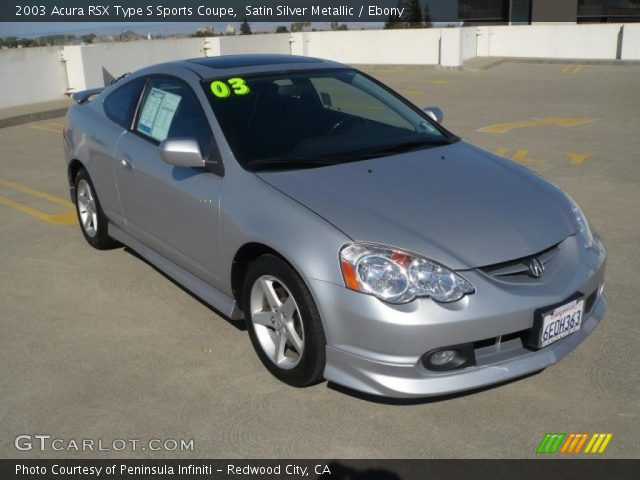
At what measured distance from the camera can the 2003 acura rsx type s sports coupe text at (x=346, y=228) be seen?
304cm

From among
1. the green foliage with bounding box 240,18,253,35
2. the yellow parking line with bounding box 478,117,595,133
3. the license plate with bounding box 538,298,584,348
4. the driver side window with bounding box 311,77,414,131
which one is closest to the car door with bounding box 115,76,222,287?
the driver side window with bounding box 311,77,414,131

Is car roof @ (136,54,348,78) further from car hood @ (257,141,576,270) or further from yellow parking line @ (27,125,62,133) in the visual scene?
yellow parking line @ (27,125,62,133)

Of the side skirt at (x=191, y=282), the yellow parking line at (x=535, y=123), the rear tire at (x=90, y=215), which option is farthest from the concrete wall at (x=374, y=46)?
Answer: the side skirt at (x=191, y=282)

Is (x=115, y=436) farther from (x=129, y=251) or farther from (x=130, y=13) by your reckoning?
(x=130, y=13)

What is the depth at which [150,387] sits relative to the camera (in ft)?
11.8

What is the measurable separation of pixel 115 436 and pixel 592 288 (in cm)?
242

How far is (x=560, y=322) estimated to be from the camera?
10.6 ft

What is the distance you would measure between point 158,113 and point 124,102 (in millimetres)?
629

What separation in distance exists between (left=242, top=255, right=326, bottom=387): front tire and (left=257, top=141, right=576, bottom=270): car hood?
361mm

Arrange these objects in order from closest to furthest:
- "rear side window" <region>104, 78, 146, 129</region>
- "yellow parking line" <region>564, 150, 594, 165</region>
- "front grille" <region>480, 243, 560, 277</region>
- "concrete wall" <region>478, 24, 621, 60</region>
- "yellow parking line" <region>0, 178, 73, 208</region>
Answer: "front grille" <region>480, 243, 560, 277</region> → "rear side window" <region>104, 78, 146, 129</region> → "yellow parking line" <region>0, 178, 73, 208</region> → "yellow parking line" <region>564, 150, 594, 165</region> → "concrete wall" <region>478, 24, 621, 60</region>

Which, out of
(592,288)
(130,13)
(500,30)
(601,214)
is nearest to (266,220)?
(592,288)

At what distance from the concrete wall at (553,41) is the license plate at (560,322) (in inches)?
881

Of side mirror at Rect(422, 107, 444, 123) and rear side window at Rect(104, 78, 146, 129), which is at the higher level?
rear side window at Rect(104, 78, 146, 129)

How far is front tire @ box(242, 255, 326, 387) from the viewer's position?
321cm
